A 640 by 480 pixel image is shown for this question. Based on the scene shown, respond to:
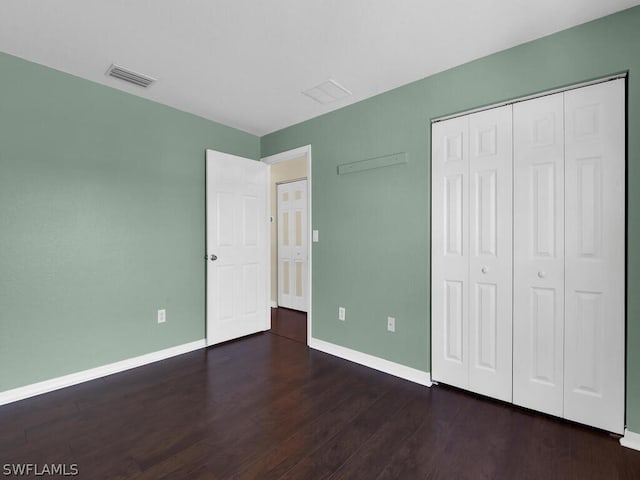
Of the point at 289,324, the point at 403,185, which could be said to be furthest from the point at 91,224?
the point at 403,185

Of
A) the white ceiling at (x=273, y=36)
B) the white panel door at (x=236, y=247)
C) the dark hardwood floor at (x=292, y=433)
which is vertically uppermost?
the white ceiling at (x=273, y=36)

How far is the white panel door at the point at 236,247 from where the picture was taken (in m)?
3.29

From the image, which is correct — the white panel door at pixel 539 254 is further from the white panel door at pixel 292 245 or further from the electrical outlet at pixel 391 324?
the white panel door at pixel 292 245

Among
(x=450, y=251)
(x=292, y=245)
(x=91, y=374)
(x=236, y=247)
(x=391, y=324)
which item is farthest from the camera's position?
(x=292, y=245)

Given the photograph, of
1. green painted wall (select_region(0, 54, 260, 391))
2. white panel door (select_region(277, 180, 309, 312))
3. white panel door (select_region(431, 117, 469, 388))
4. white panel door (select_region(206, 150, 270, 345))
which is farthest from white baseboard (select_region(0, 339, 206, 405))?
white panel door (select_region(431, 117, 469, 388))

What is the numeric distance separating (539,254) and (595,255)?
0.27 metres

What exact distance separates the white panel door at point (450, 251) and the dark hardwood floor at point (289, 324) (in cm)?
156

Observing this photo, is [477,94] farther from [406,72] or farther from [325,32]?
[325,32]

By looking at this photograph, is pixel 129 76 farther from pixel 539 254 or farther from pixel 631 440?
pixel 631 440

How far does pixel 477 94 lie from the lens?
2.22 meters

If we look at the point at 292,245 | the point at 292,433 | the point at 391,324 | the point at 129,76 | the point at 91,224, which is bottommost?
the point at 292,433

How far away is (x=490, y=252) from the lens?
2.19 m

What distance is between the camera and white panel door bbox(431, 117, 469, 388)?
2297 mm

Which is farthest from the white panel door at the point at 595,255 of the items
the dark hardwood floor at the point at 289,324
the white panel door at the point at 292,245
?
the white panel door at the point at 292,245
